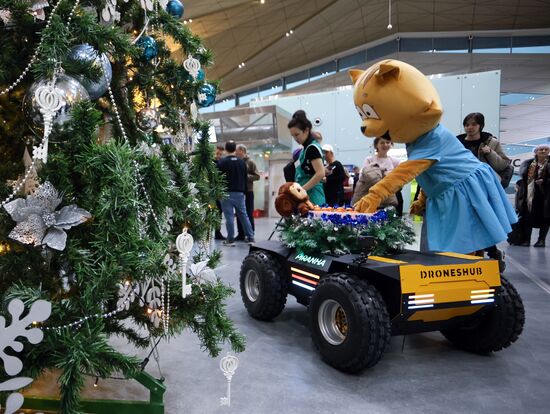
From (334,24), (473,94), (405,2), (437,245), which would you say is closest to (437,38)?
(405,2)

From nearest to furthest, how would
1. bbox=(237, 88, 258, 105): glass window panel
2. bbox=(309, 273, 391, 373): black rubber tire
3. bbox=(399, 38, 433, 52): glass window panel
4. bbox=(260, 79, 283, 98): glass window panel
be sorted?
bbox=(309, 273, 391, 373): black rubber tire
bbox=(399, 38, 433, 52): glass window panel
bbox=(260, 79, 283, 98): glass window panel
bbox=(237, 88, 258, 105): glass window panel

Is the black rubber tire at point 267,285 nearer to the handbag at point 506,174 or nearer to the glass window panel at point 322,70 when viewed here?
the handbag at point 506,174

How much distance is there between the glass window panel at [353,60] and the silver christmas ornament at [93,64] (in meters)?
21.6

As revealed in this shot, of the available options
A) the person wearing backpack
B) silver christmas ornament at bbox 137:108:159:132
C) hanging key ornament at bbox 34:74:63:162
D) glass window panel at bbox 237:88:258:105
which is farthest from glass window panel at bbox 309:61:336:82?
hanging key ornament at bbox 34:74:63:162

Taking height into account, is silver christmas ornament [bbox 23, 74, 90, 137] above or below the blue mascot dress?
above

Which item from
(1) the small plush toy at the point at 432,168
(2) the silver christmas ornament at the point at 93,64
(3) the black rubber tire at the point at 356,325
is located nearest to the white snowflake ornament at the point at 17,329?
(2) the silver christmas ornament at the point at 93,64

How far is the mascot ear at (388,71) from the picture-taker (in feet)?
7.25

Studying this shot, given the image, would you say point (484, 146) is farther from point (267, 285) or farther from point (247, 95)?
point (247, 95)

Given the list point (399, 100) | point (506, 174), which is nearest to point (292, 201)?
point (399, 100)

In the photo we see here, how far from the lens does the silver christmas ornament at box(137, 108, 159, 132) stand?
5.35 ft

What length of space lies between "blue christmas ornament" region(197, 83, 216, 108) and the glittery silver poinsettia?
753 mm

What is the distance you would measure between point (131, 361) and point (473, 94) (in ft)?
32.7

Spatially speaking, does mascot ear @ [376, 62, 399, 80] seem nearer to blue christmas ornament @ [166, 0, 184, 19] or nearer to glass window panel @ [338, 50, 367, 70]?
blue christmas ornament @ [166, 0, 184, 19]

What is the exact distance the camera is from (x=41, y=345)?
110 centimetres
